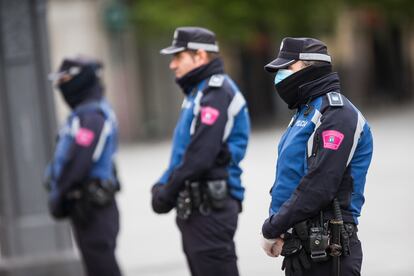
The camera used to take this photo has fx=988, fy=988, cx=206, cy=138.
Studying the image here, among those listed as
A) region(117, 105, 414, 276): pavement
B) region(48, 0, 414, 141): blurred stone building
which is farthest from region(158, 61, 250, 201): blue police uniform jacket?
region(48, 0, 414, 141): blurred stone building

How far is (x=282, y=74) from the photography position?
15.4 ft

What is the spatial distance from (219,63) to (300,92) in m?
1.44

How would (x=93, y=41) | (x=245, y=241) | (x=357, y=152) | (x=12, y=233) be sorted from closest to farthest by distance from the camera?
(x=357, y=152) < (x=12, y=233) < (x=245, y=241) < (x=93, y=41)

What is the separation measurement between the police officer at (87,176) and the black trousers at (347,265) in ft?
7.57

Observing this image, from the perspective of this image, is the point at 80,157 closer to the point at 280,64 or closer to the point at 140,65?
the point at 280,64

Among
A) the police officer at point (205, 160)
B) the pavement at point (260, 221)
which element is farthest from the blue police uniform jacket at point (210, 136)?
the pavement at point (260, 221)

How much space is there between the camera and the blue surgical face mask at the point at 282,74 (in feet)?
15.3

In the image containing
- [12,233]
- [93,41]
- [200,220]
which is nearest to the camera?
[200,220]

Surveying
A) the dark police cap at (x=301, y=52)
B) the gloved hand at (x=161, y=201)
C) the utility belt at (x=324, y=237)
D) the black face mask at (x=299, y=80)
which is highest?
the dark police cap at (x=301, y=52)

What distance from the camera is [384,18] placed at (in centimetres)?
3294

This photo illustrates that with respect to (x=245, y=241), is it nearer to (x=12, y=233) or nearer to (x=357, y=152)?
(x=12, y=233)

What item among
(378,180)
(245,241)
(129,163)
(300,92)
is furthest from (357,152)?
(129,163)

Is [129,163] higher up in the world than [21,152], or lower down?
lower down

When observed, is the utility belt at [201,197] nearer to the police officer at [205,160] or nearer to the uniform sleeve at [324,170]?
the police officer at [205,160]
